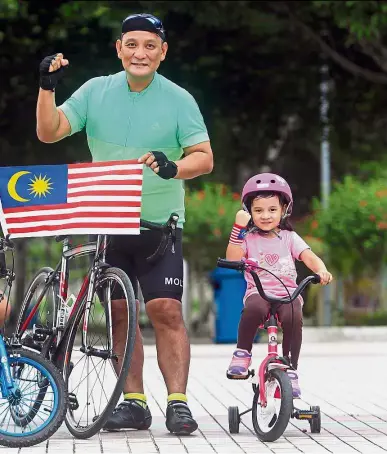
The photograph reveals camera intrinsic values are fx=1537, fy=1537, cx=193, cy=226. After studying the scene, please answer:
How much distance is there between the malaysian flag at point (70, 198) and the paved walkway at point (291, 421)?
3.52 ft

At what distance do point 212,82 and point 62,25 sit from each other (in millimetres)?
1928

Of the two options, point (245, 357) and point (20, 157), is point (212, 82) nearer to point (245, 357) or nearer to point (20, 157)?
point (20, 157)

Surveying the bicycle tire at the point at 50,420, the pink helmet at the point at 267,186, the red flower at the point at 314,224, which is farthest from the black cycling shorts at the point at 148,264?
the red flower at the point at 314,224

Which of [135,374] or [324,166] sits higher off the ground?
[324,166]

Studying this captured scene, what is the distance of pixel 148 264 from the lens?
8.05 m

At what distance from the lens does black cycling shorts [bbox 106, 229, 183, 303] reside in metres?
8.00

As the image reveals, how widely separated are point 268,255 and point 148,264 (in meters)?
0.64

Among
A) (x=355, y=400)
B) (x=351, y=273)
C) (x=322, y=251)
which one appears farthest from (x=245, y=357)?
(x=351, y=273)

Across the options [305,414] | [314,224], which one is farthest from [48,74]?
[314,224]

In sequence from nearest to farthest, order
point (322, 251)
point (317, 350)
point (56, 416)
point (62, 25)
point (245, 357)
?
1. point (56, 416)
2. point (245, 357)
3. point (317, 350)
4. point (62, 25)
5. point (322, 251)

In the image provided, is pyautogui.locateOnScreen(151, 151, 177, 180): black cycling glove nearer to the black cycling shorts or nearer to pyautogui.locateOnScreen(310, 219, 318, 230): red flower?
the black cycling shorts

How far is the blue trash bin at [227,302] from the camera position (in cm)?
1880

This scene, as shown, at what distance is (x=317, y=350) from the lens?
51.5 feet

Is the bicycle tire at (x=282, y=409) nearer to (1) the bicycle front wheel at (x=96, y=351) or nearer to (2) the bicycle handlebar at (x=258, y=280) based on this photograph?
(2) the bicycle handlebar at (x=258, y=280)
